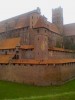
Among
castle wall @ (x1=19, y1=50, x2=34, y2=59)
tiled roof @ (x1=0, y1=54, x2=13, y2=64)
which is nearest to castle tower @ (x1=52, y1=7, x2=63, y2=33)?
castle wall @ (x1=19, y1=50, x2=34, y2=59)

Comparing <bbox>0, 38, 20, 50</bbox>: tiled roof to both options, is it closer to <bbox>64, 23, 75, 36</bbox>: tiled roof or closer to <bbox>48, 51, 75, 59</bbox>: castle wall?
<bbox>48, 51, 75, 59</bbox>: castle wall

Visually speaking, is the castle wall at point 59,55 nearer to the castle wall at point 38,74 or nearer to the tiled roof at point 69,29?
the castle wall at point 38,74

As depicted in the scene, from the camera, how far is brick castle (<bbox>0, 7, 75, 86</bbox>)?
35.8 meters

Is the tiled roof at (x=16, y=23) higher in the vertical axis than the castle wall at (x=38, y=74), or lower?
higher

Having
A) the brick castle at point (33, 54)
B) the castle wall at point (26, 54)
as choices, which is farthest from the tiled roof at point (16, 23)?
the castle wall at point (26, 54)

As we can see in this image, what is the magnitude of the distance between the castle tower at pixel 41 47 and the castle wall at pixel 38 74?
10.8 feet

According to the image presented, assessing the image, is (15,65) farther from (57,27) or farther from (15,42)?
(57,27)

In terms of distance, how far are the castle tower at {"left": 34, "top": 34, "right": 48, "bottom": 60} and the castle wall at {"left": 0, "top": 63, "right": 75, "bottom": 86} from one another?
330cm

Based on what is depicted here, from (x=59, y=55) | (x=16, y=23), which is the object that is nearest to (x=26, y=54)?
(x=59, y=55)

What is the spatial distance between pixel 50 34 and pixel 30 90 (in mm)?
23664

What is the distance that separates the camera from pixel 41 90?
31719mm

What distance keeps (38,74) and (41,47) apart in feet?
18.7

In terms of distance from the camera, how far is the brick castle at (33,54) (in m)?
35.8

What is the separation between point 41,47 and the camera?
38.8 m
